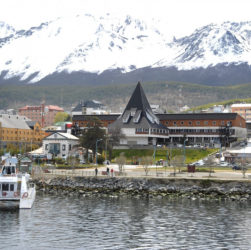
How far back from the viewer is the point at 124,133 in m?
170

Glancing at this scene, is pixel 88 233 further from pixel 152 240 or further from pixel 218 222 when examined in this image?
pixel 218 222

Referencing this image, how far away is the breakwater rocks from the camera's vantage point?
8825cm

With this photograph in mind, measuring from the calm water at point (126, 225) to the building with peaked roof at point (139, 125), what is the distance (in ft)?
291

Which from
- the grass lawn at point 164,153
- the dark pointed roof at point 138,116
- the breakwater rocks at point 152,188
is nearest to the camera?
the breakwater rocks at point 152,188

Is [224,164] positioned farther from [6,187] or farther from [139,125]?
[6,187]

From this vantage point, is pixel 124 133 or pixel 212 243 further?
pixel 124 133

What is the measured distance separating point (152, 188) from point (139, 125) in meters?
80.2

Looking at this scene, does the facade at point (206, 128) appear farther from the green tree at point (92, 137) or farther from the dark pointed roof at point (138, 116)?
the green tree at point (92, 137)

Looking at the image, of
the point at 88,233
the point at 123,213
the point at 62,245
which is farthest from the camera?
the point at 123,213

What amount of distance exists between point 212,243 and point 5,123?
6007 inches

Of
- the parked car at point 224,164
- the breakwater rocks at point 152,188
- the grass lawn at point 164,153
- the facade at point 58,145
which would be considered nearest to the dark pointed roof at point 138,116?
the grass lawn at point 164,153

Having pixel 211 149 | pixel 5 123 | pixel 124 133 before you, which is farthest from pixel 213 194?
pixel 5 123

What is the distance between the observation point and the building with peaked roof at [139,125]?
170 metres

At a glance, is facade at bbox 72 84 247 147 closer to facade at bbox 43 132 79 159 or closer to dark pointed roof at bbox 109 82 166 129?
dark pointed roof at bbox 109 82 166 129
